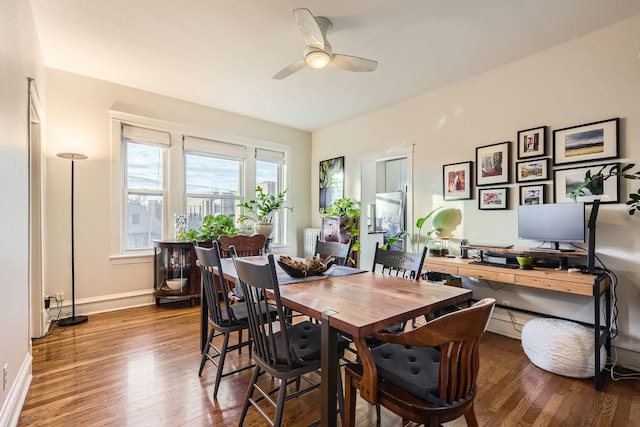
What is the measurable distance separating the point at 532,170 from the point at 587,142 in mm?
455

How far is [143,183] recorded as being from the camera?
408 cm

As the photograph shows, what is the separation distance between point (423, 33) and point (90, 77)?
144 inches

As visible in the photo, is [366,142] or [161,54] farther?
[366,142]

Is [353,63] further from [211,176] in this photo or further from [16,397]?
[16,397]

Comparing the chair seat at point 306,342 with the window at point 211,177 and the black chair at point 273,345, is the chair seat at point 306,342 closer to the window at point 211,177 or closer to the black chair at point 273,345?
the black chair at point 273,345

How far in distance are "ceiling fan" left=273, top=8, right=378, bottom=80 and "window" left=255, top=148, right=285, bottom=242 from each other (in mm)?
2588

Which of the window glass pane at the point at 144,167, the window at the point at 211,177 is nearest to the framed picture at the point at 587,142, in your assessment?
the window at the point at 211,177

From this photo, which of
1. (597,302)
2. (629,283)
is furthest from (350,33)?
(629,283)

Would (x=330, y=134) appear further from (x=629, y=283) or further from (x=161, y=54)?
(x=629, y=283)

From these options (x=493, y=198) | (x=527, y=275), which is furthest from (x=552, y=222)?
(x=493, y=198)

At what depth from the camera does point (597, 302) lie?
7.22 ft

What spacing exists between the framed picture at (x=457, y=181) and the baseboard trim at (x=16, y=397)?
395cm

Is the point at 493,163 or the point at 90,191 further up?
the point at 493,163

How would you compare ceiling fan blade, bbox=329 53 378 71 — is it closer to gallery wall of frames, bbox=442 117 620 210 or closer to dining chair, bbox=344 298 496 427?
gallery wall of frames, bbox=442 117 620 210
